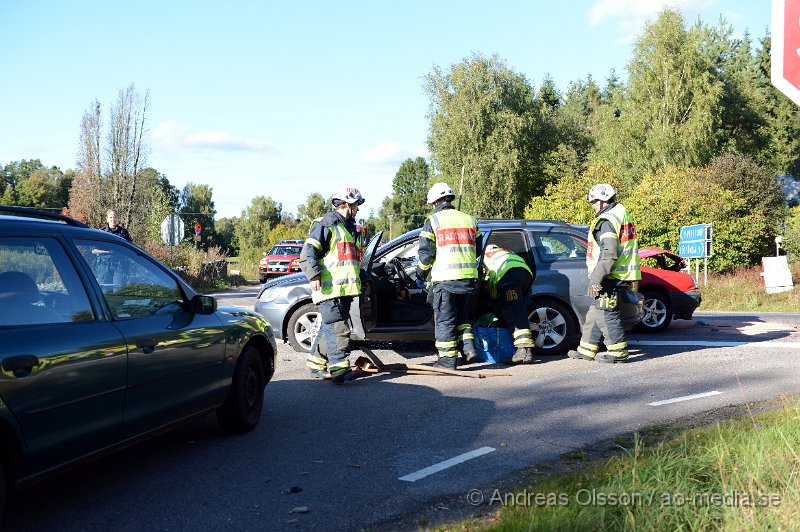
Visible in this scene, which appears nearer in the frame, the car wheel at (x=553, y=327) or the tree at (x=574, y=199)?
the car wheel at (x=553, y=327)

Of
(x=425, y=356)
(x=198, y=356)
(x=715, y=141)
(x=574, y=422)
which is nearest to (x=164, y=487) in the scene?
(x=198, y=356)

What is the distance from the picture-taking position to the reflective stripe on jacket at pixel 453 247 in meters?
8.36

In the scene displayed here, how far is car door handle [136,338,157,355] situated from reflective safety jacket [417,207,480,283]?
4300mm

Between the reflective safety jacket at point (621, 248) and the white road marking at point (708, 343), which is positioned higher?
the reflective safety jacket at point (621, 248)

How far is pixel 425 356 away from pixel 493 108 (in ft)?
145

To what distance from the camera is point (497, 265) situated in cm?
905

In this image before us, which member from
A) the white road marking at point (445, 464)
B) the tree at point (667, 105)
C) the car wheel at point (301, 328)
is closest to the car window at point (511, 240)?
the car wheel at point (301, 328)

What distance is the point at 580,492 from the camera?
3.97m

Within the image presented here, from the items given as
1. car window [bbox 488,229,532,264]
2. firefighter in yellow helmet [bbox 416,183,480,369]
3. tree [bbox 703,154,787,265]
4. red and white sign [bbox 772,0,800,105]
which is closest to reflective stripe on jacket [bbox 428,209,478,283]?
firefighter in yellow helmet [bbox 416,183,480,369]

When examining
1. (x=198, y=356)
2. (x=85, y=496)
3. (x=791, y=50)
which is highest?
(x=791, y=50)

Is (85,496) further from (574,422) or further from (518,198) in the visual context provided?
(518,198)

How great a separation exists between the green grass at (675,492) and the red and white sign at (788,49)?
2.07 metres

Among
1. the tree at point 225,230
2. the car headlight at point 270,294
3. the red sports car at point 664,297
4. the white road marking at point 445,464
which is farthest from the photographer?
the tree at point 225,230

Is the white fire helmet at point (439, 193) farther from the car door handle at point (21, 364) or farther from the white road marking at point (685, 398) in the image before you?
the car door handle at point (21, 364)
